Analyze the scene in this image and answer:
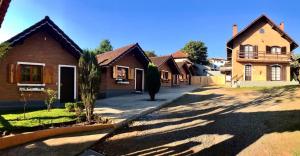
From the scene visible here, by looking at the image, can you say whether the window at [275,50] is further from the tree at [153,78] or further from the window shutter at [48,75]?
the window shutter at [48,75]

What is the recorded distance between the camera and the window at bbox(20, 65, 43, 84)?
1613 centimetres

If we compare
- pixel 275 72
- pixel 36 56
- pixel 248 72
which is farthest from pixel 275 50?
pixel 36 56

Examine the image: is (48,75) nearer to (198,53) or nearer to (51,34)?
(51,34)

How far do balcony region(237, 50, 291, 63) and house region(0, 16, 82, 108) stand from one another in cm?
2310

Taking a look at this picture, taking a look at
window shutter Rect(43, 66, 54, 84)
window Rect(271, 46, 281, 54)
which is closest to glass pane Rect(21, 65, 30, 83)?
window shutter Rect(43, 66, 54, 84)

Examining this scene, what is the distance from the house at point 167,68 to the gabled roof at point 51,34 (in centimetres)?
1903

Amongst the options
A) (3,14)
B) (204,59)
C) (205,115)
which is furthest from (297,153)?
(204,59)

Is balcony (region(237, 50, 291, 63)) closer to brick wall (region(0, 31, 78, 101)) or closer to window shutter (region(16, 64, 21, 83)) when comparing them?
brick wall (region(0, 31, 78, 101))

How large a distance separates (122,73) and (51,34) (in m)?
10.1

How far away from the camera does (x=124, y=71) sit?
2667cm

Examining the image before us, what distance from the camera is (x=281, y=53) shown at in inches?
1385

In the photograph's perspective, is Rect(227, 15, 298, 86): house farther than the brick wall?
Yes

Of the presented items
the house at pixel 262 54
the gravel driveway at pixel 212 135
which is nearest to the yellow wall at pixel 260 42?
the house at pixel 262 54

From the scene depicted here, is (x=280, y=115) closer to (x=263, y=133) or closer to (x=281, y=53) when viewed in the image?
(x=263, y=133)
